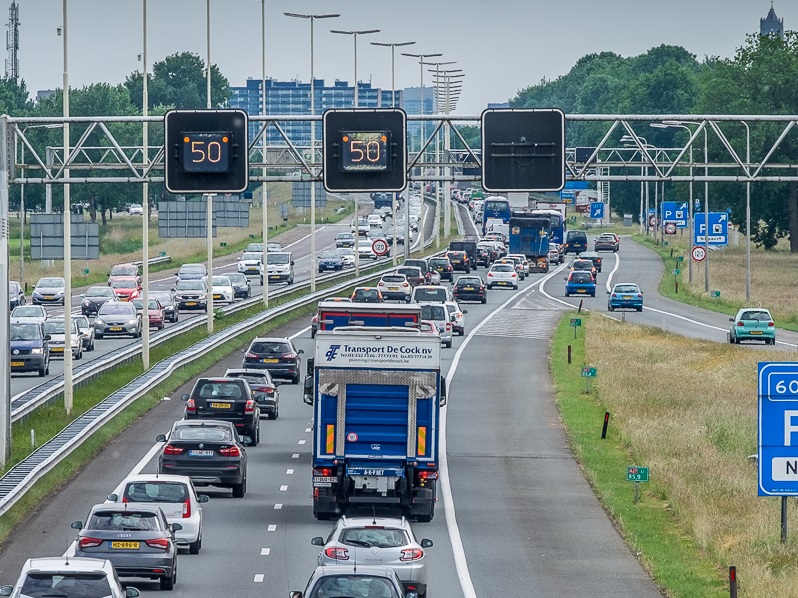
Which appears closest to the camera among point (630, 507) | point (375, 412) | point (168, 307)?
point (375, 412)

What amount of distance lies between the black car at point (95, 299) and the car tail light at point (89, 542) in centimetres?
5303

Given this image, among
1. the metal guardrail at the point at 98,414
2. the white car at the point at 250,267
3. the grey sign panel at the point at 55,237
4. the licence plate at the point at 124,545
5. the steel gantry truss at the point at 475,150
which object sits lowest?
the metal guardrail at the point at 98,414

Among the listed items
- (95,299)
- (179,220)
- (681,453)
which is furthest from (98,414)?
(179,220)

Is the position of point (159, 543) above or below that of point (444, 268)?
below

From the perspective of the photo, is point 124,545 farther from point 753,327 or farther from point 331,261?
point 331,261

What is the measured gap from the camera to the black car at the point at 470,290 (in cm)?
9056

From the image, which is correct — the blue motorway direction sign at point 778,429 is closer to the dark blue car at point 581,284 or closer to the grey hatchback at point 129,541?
the grey hatchback at point 129,541

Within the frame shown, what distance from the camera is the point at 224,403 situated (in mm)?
40938

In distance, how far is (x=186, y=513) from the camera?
2811cm

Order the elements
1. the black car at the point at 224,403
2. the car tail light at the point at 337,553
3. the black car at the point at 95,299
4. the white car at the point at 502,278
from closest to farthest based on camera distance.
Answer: the car tail light at the point at 337,553, the black car at the point at 224,403, the black car at the point at 95,299, the white car at the point at 502,278

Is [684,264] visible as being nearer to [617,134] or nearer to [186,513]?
[617,134]

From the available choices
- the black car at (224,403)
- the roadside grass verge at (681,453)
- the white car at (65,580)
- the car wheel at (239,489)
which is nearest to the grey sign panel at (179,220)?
the roadside grass verge at (681,453)

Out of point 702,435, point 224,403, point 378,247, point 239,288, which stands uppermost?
point 378,247

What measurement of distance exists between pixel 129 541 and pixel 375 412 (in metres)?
7.34
